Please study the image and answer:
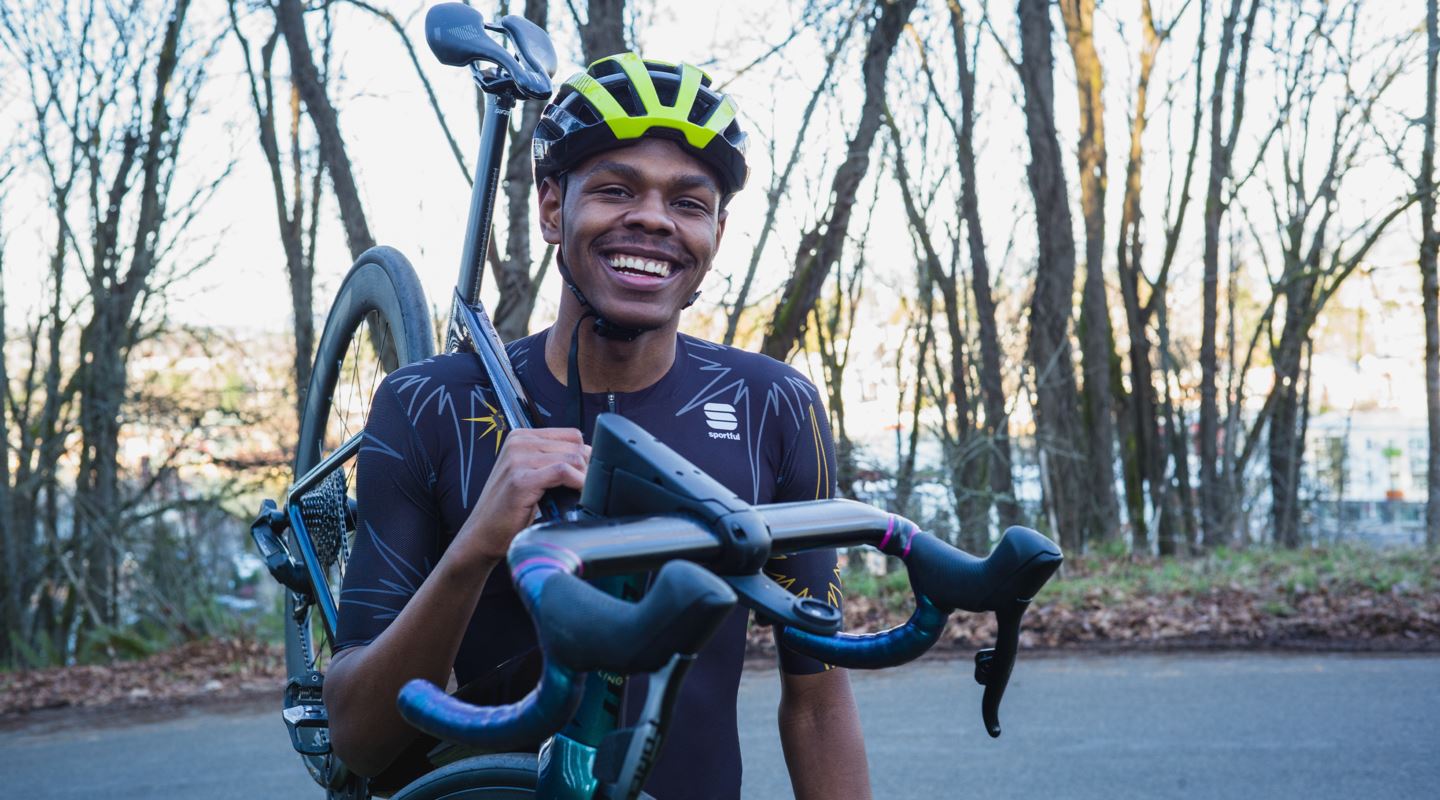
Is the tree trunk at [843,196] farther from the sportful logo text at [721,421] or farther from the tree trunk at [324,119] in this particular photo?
the sportful logo text at [721,421]

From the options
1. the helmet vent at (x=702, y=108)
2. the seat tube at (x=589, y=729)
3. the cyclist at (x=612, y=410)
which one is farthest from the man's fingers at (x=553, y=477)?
the helmet vent at (x=702, y=108)

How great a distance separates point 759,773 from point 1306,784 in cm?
253

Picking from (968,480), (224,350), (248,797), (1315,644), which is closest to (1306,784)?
(1315,644)

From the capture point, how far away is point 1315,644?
344 inches

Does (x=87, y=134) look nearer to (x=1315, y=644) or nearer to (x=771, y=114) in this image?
(x=771, y=114)

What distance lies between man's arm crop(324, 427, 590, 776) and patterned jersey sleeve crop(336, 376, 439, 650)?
0.05 m

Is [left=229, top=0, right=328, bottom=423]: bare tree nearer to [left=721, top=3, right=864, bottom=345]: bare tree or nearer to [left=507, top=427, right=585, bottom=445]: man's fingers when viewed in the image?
[left=721, top=3, right=864, bottom=345]: bare tree

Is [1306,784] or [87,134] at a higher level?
[87,134]

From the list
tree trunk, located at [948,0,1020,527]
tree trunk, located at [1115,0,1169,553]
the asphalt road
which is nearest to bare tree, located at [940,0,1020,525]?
tree trunk, located at [948,0,1020,527]

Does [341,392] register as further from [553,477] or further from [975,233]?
[975,233]

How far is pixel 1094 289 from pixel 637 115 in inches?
703

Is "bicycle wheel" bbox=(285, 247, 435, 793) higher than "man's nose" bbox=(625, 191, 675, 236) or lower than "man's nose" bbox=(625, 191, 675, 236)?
lower

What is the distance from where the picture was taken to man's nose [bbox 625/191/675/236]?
2.00 metres

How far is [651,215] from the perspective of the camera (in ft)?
6.57
